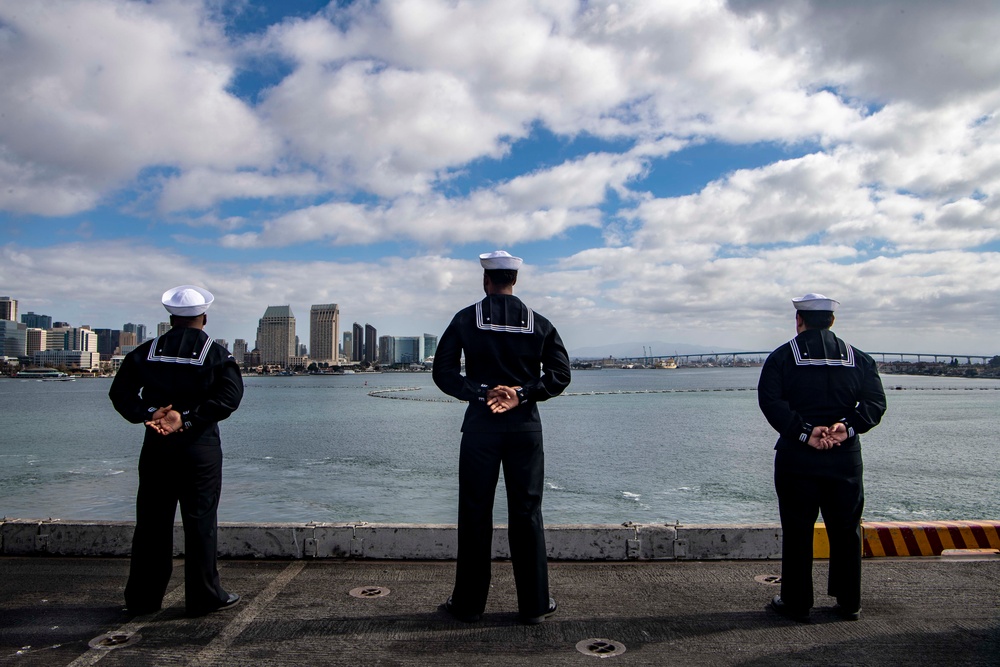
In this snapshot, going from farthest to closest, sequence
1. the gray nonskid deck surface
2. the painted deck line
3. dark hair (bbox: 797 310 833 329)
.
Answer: the painted deck line, dark hair (bbox: 797 310 833 329), the gray nonskid deck surface

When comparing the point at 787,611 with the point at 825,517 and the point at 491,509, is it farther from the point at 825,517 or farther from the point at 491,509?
the point at 491,509

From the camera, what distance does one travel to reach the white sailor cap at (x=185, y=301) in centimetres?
512

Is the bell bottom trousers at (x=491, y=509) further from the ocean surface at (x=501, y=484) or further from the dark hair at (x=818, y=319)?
the ocean surface at (x=501, y=484)

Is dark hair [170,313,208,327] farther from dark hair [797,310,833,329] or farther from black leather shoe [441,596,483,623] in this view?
dark hair [797,310,833,329]

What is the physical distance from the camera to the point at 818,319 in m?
5.29

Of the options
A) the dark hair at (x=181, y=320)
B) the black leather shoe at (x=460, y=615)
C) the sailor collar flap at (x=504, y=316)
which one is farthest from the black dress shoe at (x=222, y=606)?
the sailor collar flap at (x=504, y=316)

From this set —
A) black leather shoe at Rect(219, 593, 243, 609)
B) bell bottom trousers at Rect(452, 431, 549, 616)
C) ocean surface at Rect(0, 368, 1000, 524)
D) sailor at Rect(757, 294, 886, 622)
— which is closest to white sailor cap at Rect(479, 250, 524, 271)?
bell bottom trousers at Rect(452, 431, 549, 616)

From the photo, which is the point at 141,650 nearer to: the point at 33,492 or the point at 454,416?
the point at 33,492

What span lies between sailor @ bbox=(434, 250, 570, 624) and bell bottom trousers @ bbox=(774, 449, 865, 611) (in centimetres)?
171

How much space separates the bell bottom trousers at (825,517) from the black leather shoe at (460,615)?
2.16 m

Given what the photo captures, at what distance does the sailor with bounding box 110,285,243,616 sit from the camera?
4.91m

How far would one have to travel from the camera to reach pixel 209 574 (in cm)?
492

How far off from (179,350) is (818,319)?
4.70 m

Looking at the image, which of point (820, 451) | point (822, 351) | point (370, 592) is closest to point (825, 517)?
point (820, 451)
